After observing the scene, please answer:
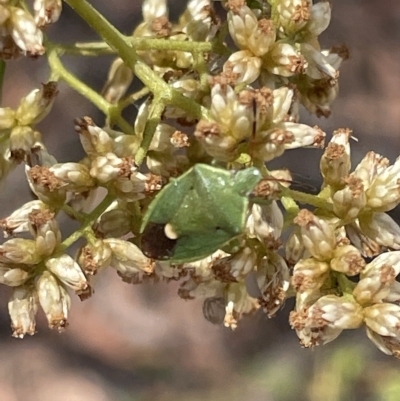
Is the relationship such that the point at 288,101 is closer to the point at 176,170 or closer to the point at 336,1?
the point at 176,170

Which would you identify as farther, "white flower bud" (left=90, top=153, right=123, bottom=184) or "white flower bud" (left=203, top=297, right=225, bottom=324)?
"white flower bud" (left=203, top=297, right=225, bottom=324)

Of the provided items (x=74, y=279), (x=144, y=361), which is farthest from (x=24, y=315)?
(x=144, y=361)

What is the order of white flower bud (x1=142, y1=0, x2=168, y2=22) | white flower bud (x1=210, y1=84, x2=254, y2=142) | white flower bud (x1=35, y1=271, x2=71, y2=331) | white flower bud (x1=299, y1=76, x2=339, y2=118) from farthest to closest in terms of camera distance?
white flower bud (x1=142, y1=0, x2=168, y2=22)
white flower bud (x1=299, y1=76, x2=339, y2=118)
white flower bud (x1=35, y1=271, x2=71, y2=331)
white flower bud (x1=210, y1=84, x2=254, y2=142)

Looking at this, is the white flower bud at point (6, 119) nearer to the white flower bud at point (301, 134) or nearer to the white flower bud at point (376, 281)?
the white flower bud at point (301, 134)

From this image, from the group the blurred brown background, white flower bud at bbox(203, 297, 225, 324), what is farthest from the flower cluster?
the blurred brown background

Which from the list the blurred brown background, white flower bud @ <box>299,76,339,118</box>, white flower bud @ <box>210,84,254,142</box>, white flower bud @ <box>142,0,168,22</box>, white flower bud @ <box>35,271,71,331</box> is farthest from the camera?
the blurred brown background

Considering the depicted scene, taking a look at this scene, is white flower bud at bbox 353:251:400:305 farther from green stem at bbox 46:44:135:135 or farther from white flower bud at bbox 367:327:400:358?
green stem at bbox 46:44:135:135
